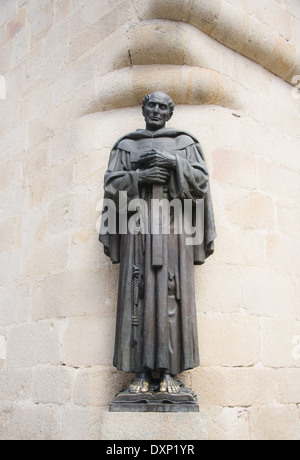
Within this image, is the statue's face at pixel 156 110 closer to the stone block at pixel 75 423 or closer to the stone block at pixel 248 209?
the stone block at pixel 248 209

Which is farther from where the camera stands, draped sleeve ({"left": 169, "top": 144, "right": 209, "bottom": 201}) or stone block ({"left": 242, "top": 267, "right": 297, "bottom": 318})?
stone block ({"left": 242, "top": 267, "right": 297, "bottom": 318})

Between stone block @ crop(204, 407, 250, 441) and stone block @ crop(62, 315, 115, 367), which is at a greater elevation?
stone block @ crop(62, 315, 115, 367)

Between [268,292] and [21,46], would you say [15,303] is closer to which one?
[268,292]

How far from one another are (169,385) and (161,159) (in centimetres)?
115

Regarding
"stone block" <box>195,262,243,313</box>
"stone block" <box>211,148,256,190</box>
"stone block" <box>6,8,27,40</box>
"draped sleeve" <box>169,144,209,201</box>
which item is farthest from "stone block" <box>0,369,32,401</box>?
"stone block" <box>6,8,27,40</box>

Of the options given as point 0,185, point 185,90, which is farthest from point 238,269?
point 0,185

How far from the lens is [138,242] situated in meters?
2.69

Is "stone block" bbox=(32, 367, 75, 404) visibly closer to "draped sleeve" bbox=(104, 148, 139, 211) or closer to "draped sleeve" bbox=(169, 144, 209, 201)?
"draped sleeve" bbox=(104, 148, 139, 211)

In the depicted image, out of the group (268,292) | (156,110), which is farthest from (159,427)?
(156,110)

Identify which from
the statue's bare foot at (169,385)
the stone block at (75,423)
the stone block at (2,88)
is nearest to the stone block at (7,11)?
the stone block at (2,88)

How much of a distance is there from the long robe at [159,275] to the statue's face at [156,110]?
69 mm

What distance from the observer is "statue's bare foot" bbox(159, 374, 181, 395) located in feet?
8.21

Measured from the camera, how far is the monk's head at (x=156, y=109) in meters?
2.92
